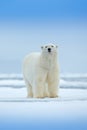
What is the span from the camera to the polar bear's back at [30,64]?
402cm

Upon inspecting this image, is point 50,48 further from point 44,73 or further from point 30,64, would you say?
point 30,64

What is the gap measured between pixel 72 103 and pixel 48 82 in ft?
2.49

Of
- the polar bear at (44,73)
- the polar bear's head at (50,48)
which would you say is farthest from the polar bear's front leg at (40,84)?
the polar bear's head at (50,48)

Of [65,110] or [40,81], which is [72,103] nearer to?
[65,110]

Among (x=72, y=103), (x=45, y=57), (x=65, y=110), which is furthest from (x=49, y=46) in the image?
(x=65, y=110)

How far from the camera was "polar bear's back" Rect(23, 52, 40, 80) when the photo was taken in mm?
4020

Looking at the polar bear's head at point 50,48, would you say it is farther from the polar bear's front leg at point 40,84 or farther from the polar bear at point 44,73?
the polar bear's front leg at point 40,84

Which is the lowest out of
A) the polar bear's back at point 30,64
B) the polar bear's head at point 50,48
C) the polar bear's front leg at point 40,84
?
the polar bear's front leg at point 40,84

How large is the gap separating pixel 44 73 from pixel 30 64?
230 millimetres

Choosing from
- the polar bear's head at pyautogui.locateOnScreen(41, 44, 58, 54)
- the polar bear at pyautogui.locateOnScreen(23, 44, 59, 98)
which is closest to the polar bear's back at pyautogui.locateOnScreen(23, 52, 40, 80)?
the polar bear at pyautogui.locateOnScreen(23, 44, 59, 98)

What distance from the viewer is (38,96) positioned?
3.97m

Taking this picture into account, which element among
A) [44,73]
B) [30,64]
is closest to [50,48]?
[44,73]

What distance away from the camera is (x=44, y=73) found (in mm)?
3955

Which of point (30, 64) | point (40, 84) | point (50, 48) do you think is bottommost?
point (40, 84)
